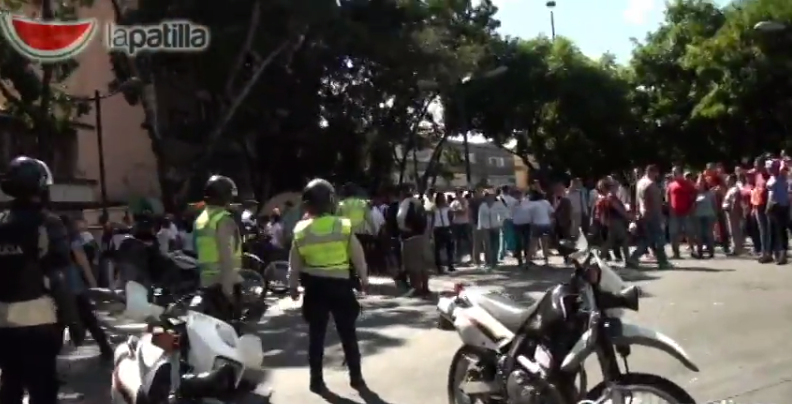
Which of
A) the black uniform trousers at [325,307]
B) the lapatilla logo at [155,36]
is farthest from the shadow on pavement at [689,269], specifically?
the lapatilla logo at [155,36]

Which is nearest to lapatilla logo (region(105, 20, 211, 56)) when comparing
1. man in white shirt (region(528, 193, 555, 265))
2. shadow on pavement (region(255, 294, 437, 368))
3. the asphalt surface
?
man in white shirt (region(528, 193, 555, 265))

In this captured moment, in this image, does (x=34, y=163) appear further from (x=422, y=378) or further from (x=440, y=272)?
(x=440, y=272)

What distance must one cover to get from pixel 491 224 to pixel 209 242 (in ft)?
36.2

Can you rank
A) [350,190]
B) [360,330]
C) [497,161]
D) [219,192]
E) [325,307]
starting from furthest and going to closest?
[497,161] → [350,190] → [360,330] → [325,307] → [219,192]

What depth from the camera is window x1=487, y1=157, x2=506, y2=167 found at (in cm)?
10574

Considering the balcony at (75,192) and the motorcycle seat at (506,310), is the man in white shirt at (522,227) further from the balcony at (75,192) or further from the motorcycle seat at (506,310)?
the balcony at (75,192)

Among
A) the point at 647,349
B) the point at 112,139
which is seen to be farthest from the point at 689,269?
the point at 112,139

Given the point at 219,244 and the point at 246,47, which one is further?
the point at 246,47

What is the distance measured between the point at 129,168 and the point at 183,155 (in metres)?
2.46

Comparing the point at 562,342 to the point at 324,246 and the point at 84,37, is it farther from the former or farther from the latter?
the point at 84,37

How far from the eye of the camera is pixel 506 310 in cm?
649

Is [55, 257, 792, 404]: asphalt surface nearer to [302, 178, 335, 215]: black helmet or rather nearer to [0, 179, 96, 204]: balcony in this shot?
[302, 178, 335, 215]: black helmet

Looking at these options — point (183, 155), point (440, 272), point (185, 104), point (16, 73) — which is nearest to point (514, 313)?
point (440, 272)

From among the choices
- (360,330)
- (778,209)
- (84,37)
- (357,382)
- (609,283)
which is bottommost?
(357,382)
